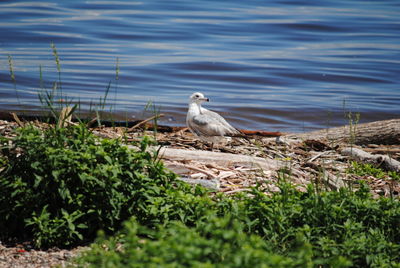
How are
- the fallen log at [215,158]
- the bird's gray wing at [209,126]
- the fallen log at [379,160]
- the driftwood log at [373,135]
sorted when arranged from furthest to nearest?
the driftwood log at [373,135], the bird's gray wing at [209,126], the fallen log at [379,160], the fallen log at [215,158]

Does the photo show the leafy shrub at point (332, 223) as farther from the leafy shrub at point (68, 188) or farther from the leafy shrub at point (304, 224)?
the leafy shrub at point (68, 188)

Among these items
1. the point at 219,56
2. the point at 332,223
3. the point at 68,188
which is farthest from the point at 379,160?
the point at 219,56

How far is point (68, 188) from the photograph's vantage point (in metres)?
4.98

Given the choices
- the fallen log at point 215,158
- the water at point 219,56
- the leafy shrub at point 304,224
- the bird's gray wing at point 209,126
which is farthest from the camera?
the water at point 219,56

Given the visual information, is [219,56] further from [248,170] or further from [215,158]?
[248,170]

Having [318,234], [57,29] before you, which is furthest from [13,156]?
[57,29]

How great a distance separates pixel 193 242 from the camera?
3.44 meters

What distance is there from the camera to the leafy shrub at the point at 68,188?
4.84 m

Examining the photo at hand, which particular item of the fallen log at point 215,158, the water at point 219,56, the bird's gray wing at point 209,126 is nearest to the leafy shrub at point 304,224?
the fallen log at point 215,158

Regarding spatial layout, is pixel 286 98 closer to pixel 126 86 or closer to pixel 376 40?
pixel 126 86

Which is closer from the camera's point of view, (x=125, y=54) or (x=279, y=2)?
(x=125, y=54)

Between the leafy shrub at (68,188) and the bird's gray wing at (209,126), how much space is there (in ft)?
12.3

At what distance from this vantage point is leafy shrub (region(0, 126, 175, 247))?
4.84 meters

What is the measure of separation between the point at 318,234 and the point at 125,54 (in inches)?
694
